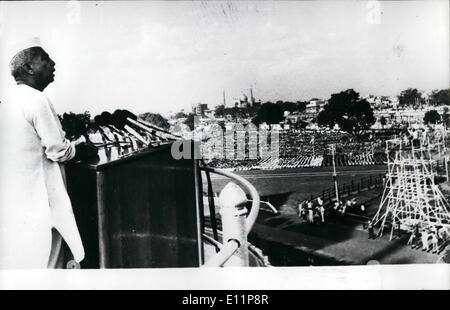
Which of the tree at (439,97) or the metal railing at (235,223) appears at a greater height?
the tree at (439,97)

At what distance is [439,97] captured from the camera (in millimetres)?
2373

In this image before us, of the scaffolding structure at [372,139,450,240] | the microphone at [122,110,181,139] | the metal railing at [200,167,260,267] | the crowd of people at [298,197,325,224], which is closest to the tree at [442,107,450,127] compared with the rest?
the scaffolding structure at [372,139,450,240]

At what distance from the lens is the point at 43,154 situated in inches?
92.9

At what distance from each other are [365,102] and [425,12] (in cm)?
62

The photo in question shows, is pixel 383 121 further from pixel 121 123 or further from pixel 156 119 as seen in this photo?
pixel 121 123

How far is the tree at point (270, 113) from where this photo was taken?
244 cm

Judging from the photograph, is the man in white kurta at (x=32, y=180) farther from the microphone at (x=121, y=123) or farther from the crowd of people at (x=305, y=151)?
the crowd of people at (x=305, y=151)

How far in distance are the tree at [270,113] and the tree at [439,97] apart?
0.85 meters

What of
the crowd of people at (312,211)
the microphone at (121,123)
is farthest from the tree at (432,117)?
the microphone at (121,123)

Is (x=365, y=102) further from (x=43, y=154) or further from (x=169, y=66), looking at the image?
(x=43, y=154)

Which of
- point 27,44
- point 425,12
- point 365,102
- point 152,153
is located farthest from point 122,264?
point 425,12

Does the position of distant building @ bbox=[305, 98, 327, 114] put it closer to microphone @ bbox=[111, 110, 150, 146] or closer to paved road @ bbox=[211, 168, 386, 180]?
paved road @ bbox=[211, 168, 386, 180]

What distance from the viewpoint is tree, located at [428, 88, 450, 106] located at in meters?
2.37

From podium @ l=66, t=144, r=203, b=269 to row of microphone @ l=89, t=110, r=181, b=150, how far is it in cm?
6
